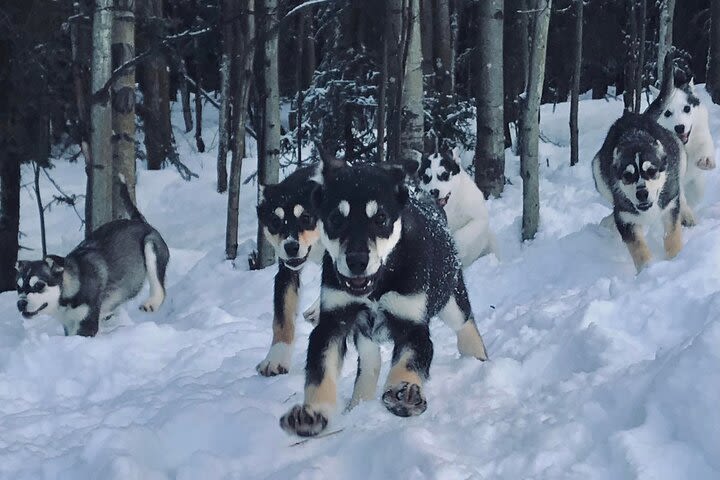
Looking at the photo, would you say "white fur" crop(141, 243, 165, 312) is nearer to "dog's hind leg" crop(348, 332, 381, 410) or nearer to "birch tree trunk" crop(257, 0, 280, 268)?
"birch tree trunk" crop(257, 0, 280, 268)

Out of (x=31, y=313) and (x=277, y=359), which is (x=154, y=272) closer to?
(x=31, y=313)

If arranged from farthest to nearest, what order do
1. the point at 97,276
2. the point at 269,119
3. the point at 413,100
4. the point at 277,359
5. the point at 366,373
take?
the point at 269,119 → the point at 413,100 → the point at 97,276 → the point at 277,359 → the point at 366,373

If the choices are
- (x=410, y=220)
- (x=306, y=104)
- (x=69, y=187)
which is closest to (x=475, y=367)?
(x=410, y=220)

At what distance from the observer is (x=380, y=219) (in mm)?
4230

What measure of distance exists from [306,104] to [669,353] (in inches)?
473

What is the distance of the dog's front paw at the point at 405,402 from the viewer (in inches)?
153

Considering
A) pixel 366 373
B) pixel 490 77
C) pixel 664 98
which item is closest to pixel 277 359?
pixel 366 373

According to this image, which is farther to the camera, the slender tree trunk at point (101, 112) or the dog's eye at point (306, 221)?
the slender tree trunk at point (101, 112)

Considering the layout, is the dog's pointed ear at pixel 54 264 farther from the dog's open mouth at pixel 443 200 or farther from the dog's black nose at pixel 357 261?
the dog's black nose at pixel 357 261

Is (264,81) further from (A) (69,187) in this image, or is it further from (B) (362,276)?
(A) (69,187)

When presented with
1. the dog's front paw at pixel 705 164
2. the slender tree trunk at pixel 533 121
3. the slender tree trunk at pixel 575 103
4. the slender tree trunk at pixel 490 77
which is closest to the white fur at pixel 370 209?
the slender tree trunk at pixel 533 121

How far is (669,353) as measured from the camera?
3.92 m

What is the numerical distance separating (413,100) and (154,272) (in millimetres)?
3912

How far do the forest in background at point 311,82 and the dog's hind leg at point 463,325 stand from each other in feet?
3.65
